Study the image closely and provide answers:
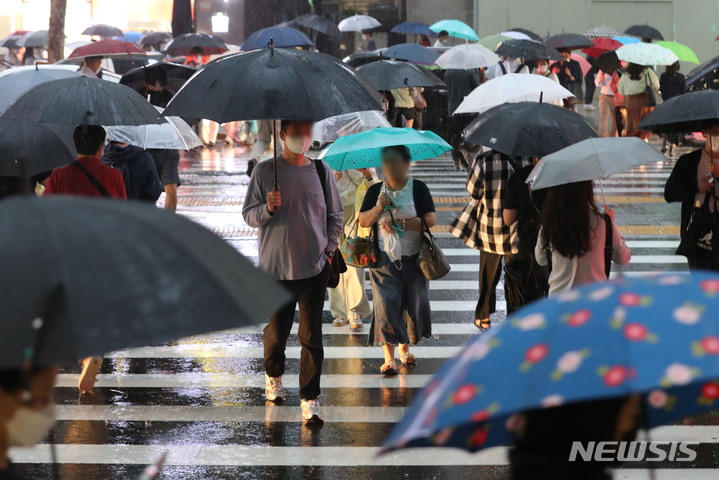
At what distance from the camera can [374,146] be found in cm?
738

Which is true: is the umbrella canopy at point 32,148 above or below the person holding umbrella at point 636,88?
above

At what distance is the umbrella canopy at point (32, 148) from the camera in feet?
22.2

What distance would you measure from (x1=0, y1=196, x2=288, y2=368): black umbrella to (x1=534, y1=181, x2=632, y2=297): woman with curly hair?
11.3 ft

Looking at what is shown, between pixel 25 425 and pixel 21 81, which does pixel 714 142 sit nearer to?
pixel 21 81

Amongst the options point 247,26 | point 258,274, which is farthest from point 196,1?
point 258,274

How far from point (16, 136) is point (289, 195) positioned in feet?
5.95

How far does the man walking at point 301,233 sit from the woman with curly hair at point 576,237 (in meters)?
1.39

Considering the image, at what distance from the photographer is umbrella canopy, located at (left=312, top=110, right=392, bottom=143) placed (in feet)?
29.4

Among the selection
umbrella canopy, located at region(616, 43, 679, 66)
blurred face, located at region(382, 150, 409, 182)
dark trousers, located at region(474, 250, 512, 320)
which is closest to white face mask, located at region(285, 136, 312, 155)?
blurred face, located at region(382, 150, 409, 182)

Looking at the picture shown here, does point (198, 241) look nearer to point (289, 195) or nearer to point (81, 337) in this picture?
point (81, 337)

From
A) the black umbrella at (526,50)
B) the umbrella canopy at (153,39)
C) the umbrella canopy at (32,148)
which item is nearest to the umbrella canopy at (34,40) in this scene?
the umbrella canopy at (153,39)

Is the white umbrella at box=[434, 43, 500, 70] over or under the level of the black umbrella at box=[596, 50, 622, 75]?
over

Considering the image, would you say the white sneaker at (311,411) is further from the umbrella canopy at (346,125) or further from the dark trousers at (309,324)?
the umbrella canopy at (346,125)

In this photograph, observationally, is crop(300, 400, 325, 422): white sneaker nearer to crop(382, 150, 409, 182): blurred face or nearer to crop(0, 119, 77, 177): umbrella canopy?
crop(382, 150, 409, 182): blurred face
